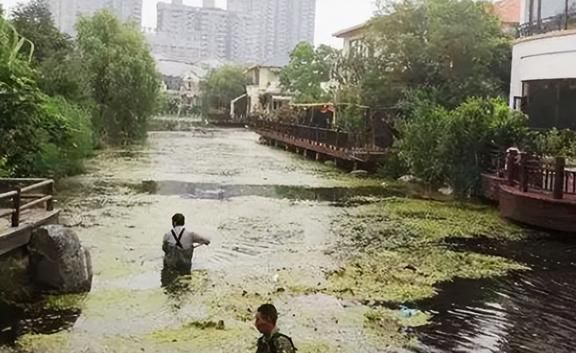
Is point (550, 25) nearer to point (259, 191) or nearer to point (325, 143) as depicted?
point (259, 191)

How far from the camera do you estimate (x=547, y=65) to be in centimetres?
2392

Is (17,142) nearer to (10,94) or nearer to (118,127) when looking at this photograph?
(10,94)

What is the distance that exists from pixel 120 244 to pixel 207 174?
46.8 feet

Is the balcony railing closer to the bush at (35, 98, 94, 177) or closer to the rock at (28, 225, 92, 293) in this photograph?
the bush at (35, 98, 94, 177)

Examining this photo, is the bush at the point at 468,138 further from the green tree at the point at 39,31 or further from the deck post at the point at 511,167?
the green tree at the point at 39,31

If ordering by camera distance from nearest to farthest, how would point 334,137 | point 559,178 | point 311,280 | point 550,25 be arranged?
point 311,280, point 559,178, point 550,25, point 334,137

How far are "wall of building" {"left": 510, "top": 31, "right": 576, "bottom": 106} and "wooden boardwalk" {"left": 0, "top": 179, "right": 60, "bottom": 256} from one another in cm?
1600

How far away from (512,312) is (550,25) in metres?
16.5

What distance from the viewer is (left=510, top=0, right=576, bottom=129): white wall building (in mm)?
23125

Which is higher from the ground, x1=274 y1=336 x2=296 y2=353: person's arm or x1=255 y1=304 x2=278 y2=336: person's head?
x1=255 y1=304 x2=278 y2=336: person's head

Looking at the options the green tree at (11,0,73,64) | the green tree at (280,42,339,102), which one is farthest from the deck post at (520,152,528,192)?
the green tree at (280,42,339,102)

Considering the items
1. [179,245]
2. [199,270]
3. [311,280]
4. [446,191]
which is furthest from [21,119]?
[446,191]

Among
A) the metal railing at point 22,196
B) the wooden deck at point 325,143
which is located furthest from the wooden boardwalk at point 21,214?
the wooden deck at point 325,143

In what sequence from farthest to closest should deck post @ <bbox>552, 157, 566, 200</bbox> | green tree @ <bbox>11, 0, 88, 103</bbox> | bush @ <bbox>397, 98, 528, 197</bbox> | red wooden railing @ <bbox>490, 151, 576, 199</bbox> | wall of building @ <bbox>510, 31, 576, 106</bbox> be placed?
green tree @ <bbox>11, 0, 88, 103</bbox>
wall of building @ <bbox>510, 31, 576, 106</bbox>
bush @ <bbox>397, 98, 528, 197</bbox>
red wooden railing @ <bbox>490, 151, 576, 199</bbox>
deck post @ <bbox>552, 157, 566, 200</bbox>
